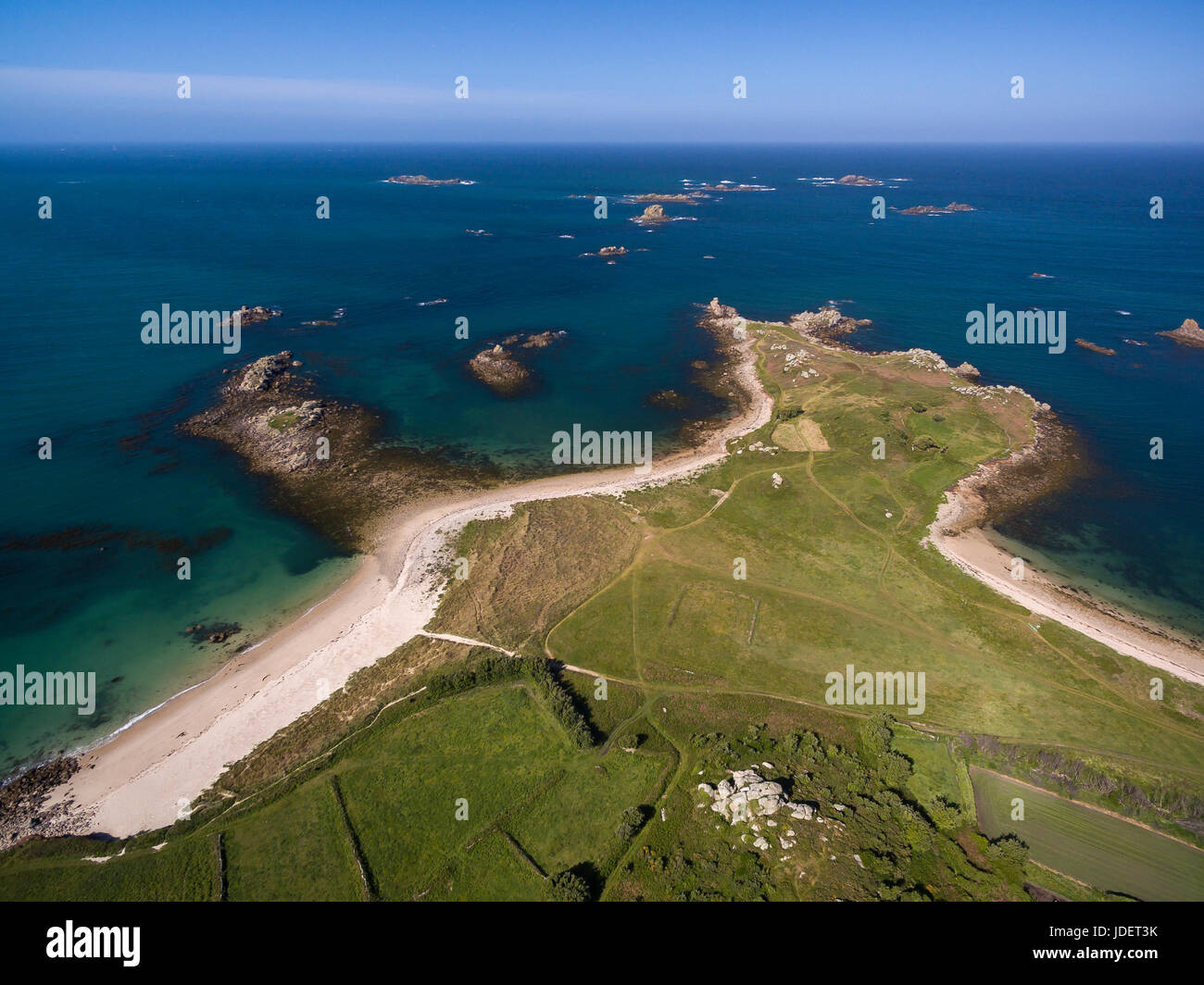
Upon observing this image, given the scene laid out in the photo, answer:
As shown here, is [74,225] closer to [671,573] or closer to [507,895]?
[671,573]

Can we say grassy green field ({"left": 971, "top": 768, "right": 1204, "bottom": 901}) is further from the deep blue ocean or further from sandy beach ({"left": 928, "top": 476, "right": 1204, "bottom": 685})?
the deep blue ocean

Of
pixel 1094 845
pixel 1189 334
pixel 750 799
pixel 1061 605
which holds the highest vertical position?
pixel 1189 334

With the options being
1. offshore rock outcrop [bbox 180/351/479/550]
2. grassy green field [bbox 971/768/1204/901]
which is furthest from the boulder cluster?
offshore rock outcrop [bbox 180/351/479/550]

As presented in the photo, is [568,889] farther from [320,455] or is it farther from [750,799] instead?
[320,455]

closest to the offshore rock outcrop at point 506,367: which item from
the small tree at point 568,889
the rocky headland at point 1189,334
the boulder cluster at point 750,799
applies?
the boulder cluster at point 750,799

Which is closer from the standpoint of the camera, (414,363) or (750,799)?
(750,799)

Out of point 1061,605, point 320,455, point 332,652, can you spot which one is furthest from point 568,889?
point 320,455
